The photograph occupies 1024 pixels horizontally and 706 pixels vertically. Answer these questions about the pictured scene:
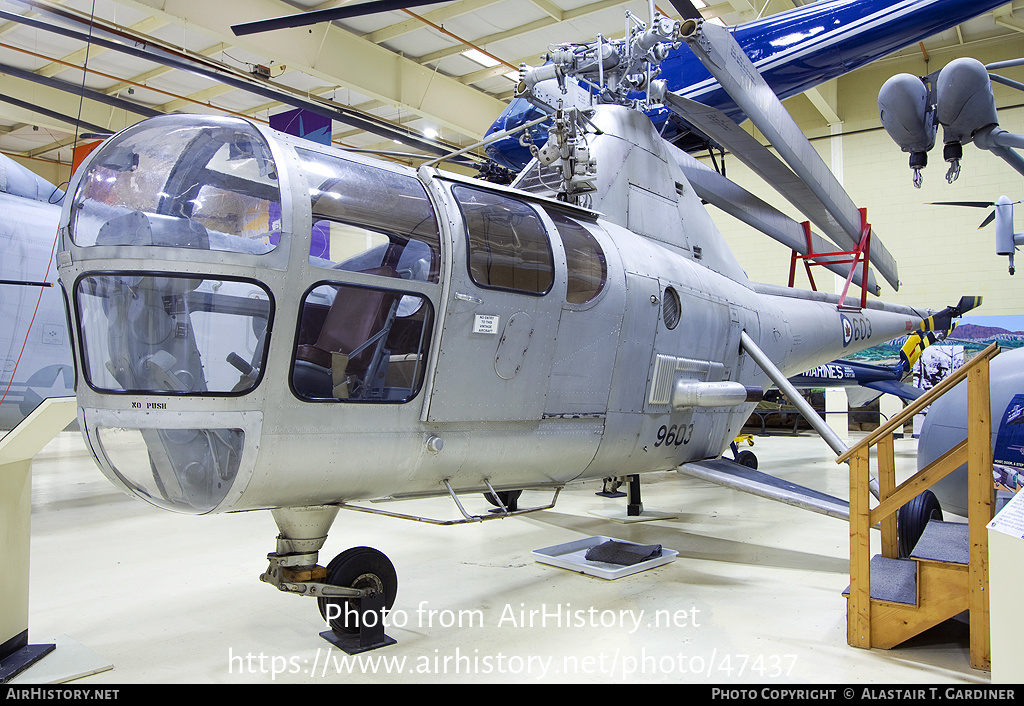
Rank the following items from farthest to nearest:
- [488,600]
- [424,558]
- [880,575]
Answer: [424,558]
[488,600]
[880,575]

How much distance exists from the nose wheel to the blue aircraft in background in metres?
5.78

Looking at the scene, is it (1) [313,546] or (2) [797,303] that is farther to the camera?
(2) [797,303]

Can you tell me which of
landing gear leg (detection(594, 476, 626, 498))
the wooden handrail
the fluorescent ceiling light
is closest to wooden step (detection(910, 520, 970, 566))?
the wooden handrail

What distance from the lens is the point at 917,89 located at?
665 cm

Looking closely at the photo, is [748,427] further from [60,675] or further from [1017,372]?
[60,675]

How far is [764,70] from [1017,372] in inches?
200

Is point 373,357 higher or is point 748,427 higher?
point 373,357

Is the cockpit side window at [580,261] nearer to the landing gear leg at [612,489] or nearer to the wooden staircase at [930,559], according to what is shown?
the wooden staircase at [930,559]

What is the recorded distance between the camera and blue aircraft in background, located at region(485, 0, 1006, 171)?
813 cm

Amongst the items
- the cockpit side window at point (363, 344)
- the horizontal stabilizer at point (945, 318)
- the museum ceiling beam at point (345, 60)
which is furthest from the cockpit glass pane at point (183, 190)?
the horizontal stabilizer at point (945, 318)

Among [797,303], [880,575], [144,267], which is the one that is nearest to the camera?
[144,267]

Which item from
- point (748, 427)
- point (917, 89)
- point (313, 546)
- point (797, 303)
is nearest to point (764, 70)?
point (917, 89)

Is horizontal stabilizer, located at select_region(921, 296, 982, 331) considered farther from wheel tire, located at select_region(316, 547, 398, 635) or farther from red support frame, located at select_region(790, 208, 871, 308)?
wheel tire, located at select_region(316, 547, 398, 635)

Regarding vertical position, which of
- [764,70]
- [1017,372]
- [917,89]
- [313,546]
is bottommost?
[313,546]
